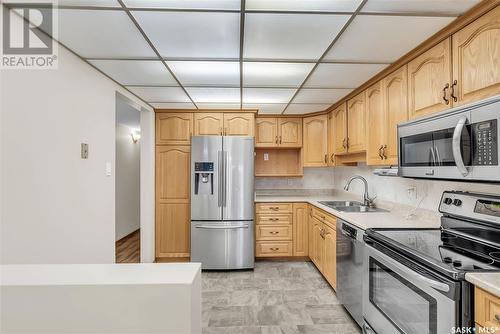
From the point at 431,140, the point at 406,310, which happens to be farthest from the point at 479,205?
the point at 406,310

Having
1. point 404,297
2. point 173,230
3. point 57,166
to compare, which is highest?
point 57,166

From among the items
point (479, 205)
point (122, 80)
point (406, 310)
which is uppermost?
point (122, 80)

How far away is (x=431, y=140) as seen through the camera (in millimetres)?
1630

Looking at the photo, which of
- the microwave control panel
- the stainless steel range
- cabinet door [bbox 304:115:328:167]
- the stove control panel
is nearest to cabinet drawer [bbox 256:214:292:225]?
cabinet door [bbox 304:115:328:167]

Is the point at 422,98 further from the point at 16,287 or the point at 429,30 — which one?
the point at 16,287

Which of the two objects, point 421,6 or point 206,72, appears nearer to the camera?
point 421,6

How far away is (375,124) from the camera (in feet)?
8.64

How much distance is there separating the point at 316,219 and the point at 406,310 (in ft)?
6.27

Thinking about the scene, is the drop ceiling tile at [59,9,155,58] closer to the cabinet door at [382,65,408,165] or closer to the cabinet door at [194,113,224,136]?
the cabinet door at [194,113,224,136]

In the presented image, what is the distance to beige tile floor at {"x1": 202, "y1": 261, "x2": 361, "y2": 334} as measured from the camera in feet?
7.43

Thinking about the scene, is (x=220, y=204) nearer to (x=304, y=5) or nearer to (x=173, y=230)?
(x=173, y=230)

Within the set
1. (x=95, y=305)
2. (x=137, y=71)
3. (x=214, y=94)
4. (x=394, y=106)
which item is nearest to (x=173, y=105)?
(x=214, y=94)

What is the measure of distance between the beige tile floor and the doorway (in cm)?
197

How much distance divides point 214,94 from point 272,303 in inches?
91.9
